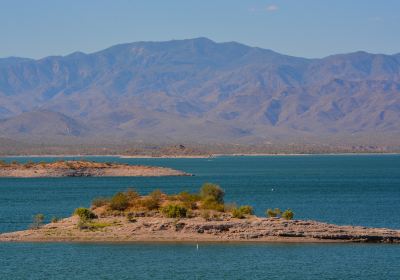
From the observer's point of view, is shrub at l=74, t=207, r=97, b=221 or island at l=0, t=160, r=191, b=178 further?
island at l=0, t=160, r=191, b=178

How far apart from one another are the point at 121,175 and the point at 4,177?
1984 cm

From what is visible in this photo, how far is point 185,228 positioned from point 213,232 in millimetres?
1837

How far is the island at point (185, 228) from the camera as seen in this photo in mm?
54438

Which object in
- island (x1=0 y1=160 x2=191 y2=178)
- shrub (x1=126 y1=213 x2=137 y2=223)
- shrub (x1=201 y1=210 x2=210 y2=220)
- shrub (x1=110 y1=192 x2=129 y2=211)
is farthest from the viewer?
island (x1=0 y1=160 x2=191 y2=178)

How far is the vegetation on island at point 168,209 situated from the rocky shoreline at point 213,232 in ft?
3.09

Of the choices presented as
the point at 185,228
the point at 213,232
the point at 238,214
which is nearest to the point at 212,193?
the point at 238,214

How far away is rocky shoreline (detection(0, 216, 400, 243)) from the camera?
178 ft

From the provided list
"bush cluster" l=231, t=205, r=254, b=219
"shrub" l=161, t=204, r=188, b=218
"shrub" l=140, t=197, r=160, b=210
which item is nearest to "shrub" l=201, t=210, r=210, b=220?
"shrub" l=161, t=204, r=188, b=218

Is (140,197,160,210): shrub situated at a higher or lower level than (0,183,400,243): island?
higher

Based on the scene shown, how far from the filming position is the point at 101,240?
55.2 meters

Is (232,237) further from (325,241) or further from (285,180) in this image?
(285,180)

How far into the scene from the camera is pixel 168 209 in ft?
192

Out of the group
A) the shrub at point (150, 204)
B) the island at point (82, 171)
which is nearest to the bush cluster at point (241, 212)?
the shrub at point (150, 204)

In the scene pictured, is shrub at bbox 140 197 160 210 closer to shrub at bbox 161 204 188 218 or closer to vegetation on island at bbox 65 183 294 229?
vegetation on island at bbox 65 183 294 229
